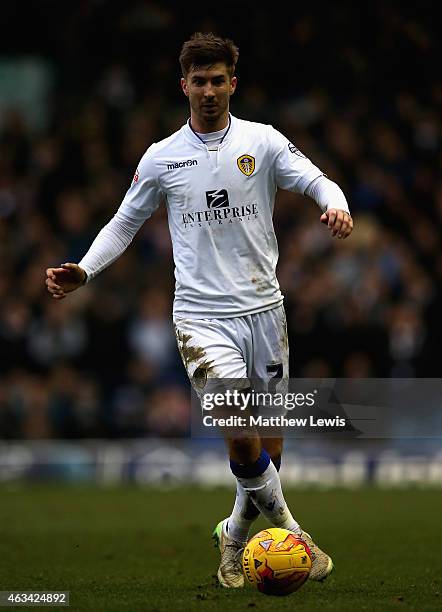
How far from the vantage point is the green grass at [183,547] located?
→ 6.87 meters

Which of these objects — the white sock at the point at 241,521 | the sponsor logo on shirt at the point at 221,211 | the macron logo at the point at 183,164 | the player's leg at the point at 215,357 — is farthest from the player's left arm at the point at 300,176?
the white sock at the point at 241,521

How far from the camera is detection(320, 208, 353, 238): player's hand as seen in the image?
689 centimetres

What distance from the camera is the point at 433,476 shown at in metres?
15.9

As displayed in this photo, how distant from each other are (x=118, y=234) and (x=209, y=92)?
1.01m

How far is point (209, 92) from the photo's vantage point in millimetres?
7324

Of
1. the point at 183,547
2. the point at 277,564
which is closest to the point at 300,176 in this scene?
the point at 277,564

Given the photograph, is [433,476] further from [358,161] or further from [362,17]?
[362,17]

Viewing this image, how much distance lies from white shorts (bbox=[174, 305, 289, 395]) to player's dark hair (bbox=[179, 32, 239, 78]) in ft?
4.50

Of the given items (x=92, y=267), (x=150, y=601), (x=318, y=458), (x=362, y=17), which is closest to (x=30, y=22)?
(x=362, y=17)

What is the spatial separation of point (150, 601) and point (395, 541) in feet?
12.4

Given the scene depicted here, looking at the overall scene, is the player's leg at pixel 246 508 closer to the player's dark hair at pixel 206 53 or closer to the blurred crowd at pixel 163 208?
the player's dark hair at pixel 206 53

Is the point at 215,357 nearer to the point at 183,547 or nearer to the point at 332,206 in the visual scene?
the point at 332,206

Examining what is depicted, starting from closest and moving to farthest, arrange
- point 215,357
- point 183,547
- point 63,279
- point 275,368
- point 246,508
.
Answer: point 215,357 < point 63,279 < point 275,368 < point 246,508 < point 183,547

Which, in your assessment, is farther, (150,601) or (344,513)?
(344,513)
